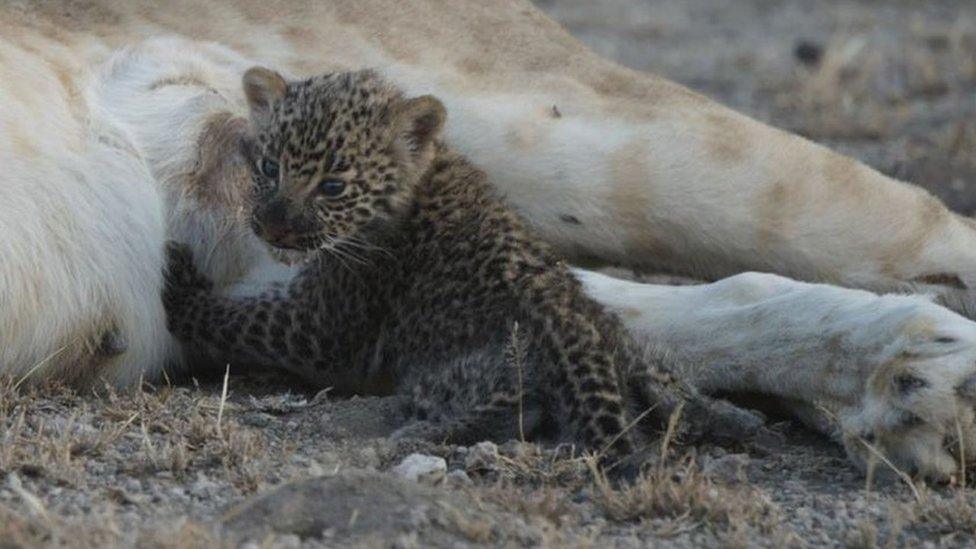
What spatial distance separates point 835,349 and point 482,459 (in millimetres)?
838

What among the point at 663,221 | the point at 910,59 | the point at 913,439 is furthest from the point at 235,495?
the point at 910,59

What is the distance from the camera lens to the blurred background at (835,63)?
674cm

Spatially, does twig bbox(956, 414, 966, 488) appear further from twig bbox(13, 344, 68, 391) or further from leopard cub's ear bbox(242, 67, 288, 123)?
twig bbox(13, 344, 68, 391)

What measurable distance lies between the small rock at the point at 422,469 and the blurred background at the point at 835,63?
118 inches

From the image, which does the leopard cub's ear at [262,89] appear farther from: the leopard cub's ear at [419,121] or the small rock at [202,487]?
the small rock at [202,487]

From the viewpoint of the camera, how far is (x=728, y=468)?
10.9 ft

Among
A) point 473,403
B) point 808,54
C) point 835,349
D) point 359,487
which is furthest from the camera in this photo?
point 808,54

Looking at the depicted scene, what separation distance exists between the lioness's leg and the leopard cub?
0.93 feet

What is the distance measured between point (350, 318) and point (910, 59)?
511cm

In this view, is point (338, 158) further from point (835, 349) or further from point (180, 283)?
point (835, 349)

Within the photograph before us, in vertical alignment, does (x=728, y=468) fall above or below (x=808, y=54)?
below

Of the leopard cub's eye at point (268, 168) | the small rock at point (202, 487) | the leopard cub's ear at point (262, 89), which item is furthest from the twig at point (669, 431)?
the leopard cub's ear at point (262, 89)

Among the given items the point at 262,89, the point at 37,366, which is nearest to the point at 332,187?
the point at 262,89

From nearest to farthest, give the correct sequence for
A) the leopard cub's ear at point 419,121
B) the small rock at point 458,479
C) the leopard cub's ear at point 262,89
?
the small rock at point 458,479 < the leopard cub's ear at point 419,121 < the leopard cub's ear at point 262,89
